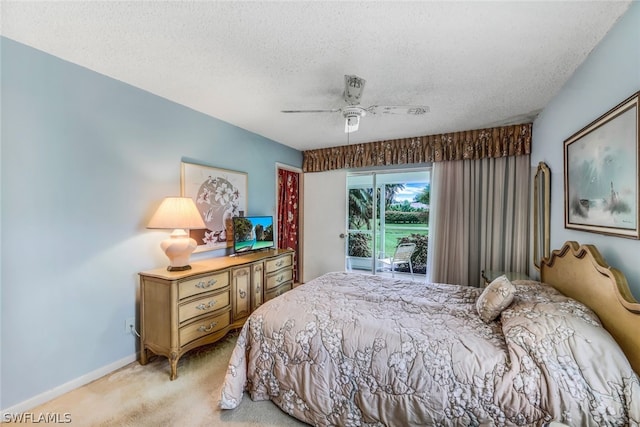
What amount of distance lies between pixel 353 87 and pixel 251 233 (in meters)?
2.16

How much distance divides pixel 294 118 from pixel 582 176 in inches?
104

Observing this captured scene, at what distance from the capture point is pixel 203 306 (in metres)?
2.40

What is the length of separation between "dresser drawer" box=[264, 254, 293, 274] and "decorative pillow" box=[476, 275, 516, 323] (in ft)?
7.30

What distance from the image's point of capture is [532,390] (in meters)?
1.26

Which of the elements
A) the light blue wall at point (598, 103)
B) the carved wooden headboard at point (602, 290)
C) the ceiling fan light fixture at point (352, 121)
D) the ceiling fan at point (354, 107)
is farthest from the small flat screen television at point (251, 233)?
the light blue wall at point (598, 103)

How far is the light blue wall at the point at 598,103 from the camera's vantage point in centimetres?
139

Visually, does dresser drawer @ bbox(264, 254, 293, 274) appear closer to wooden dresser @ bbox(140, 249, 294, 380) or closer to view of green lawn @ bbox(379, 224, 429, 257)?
wooden dresser @ bbox(140, 249, 294, 380)

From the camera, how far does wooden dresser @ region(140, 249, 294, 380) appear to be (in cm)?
217

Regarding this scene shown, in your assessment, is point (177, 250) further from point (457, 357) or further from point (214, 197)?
point (457, 357)

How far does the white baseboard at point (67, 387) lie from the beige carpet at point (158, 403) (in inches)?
1.4

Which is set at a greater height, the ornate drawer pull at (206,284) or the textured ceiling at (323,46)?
the textured ceiling at (323,46)

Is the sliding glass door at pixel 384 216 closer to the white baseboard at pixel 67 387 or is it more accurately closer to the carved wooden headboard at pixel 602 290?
the carved wooden headboard at pixel 602 290

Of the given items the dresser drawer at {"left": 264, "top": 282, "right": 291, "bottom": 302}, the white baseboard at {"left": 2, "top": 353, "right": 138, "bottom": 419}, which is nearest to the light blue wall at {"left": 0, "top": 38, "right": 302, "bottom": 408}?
the white baseboard at {"left": 2, "top": 353, "right": 138, "bottom": 419}

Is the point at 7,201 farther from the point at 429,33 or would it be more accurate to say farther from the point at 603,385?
→ the point at 603,385
